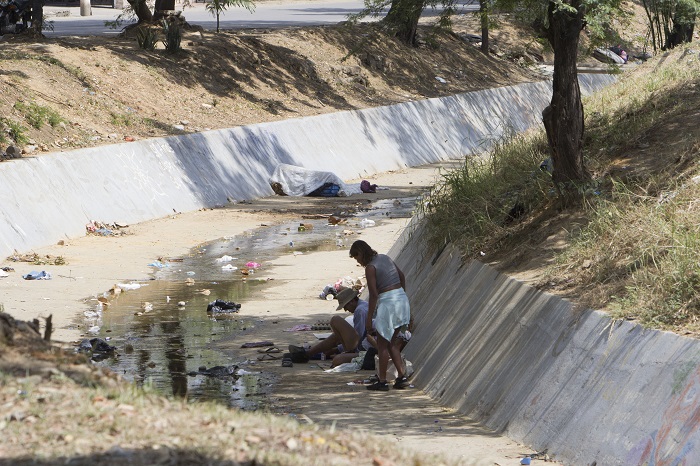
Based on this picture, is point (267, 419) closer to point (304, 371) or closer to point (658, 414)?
point (658, 414)

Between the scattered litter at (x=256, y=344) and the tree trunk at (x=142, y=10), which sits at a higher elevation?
the tree trunk at (x=142, y=10)

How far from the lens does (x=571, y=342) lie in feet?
29.7

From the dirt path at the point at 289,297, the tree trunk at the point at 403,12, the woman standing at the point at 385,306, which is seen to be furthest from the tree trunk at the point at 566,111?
the dirt path at the point at 289,297

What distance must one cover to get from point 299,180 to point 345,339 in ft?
→ 46.7

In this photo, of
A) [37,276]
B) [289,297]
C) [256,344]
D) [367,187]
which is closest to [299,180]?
[367,187]

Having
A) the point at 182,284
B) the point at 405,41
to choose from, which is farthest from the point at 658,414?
the point at 405,41

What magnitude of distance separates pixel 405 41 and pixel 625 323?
3245cm

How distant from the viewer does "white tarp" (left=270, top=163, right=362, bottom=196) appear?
85.4 feet

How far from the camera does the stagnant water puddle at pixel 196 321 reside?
11188 mm

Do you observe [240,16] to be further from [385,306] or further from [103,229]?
[385,306]

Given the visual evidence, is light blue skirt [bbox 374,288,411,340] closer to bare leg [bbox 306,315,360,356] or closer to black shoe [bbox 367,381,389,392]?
black shoe [bbox 367,381,389,392]

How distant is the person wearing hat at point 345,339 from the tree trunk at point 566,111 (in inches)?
99.9

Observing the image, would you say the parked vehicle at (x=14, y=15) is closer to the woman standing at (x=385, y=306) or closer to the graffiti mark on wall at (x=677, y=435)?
the woman standing at (x=385, y=306)

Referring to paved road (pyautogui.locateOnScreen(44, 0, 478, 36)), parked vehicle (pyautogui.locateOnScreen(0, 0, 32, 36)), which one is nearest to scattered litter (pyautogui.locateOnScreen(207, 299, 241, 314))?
parked vehicle (pyautogui.locateOnScreen(0, 0, 32, 36))
